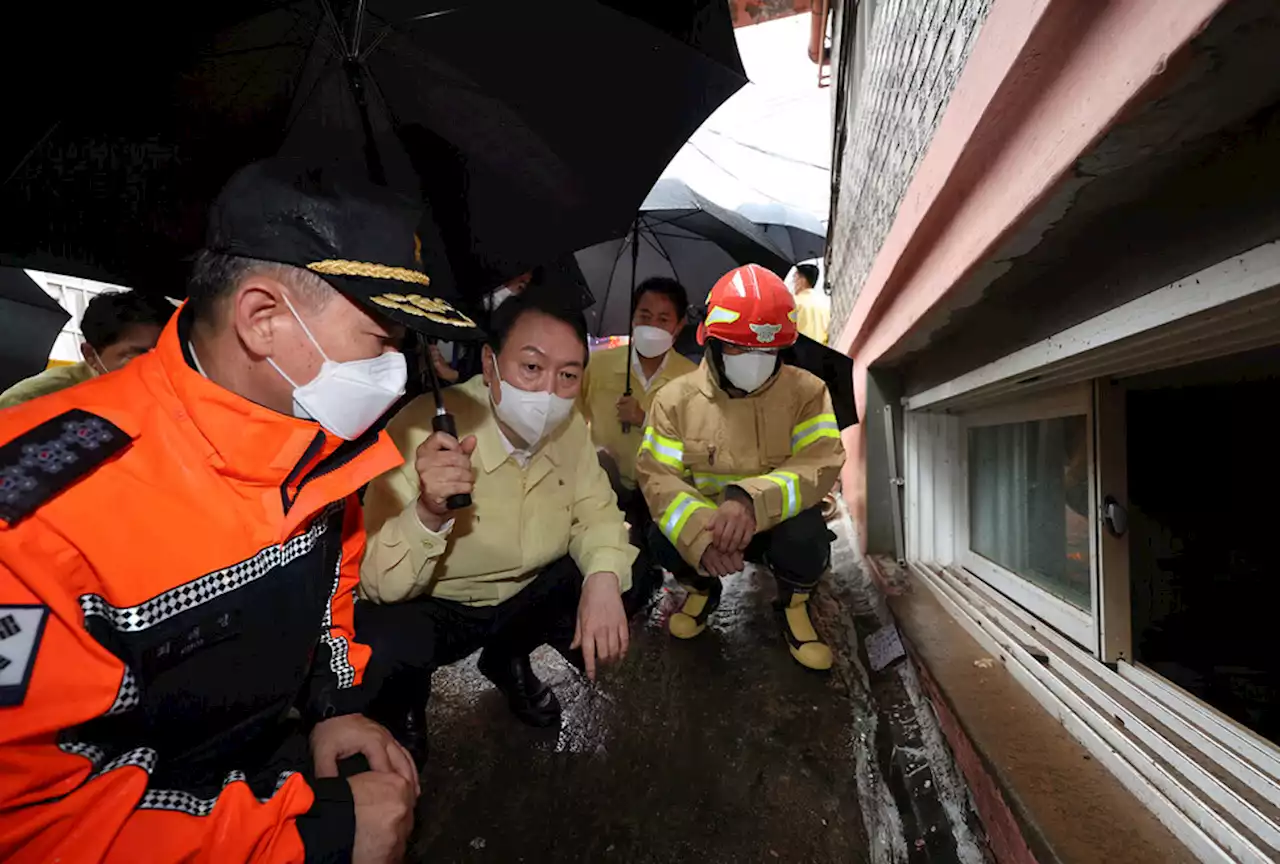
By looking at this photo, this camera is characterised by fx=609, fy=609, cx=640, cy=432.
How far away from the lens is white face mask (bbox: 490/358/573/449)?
1860 millimetres

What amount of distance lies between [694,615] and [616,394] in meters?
1.37

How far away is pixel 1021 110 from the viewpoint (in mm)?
1178

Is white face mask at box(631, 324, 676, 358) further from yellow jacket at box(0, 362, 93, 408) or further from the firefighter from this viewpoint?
yellow jacket at box(0, 362, 93, 408)

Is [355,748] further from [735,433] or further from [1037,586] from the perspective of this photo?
[1037,586]

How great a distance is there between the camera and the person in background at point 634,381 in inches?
130

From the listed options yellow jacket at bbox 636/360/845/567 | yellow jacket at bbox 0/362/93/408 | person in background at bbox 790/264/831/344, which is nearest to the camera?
yellow jacket at bbox 0/362/93/408

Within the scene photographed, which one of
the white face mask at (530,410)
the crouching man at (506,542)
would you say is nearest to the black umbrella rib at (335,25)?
the crouching man at (506,542)

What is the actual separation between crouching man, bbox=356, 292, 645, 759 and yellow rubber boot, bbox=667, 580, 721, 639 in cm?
61

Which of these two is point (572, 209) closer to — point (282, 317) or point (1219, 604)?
point (282, 317)

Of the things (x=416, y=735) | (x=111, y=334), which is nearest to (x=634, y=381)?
(x=416, y=735)

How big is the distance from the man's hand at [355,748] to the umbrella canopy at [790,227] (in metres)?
3.72

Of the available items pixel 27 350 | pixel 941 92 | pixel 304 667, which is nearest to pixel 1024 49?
pixel 941 92

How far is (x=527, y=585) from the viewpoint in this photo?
2.08m

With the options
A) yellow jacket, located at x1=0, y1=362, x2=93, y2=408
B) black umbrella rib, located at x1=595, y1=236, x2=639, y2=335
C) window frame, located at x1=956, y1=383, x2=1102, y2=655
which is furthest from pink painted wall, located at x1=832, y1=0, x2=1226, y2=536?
yellow jacket, located at x1=0, y1=362, x2=93, y2=408
